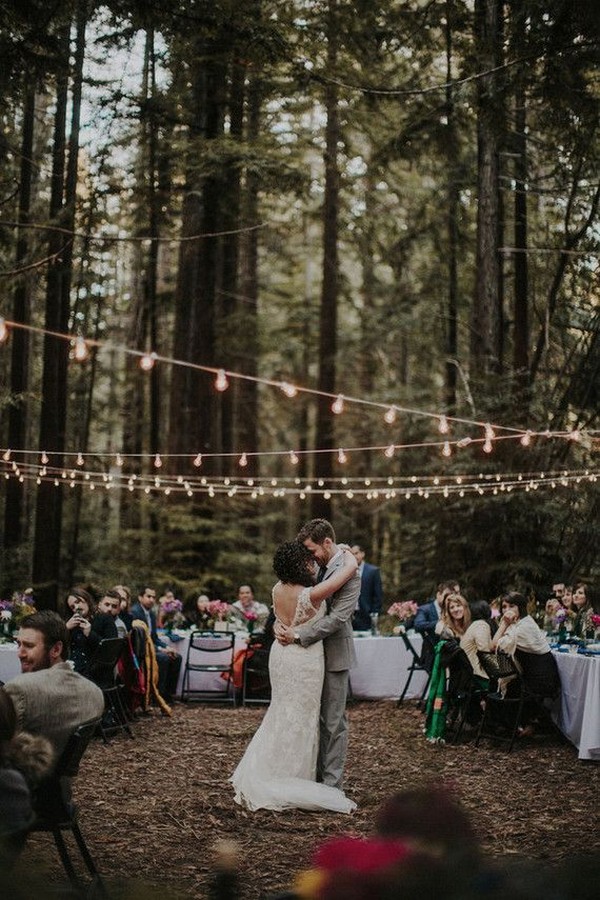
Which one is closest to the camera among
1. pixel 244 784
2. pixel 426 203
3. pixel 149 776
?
pixel 244 784

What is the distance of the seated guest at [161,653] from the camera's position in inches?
442

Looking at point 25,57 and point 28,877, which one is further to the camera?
point 25,57

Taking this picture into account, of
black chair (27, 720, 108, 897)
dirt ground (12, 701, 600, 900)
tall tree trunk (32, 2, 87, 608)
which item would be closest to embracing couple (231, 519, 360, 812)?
dirt ground (12, 701, 600, 900)

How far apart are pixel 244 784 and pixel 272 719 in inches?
17.8

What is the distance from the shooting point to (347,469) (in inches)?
1099

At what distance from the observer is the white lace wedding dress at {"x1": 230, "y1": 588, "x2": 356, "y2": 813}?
680 cm

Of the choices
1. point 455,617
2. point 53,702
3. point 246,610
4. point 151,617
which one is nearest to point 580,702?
point 455,617

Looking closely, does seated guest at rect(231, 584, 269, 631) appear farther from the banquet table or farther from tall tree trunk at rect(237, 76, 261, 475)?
tall tree trunk at rect(237, 76, 261, 475)

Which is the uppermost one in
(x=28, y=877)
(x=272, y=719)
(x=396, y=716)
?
(x=28, y=877)

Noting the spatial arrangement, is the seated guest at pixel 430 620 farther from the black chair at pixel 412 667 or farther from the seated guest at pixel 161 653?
the seated guest at pixel 161 653

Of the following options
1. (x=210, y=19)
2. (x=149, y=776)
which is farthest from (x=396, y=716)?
(x=210, y=19)

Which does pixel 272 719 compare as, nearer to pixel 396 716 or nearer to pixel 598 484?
pixel 396 716

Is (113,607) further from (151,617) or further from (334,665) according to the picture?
(334,665)

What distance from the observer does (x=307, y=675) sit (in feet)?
23.0
